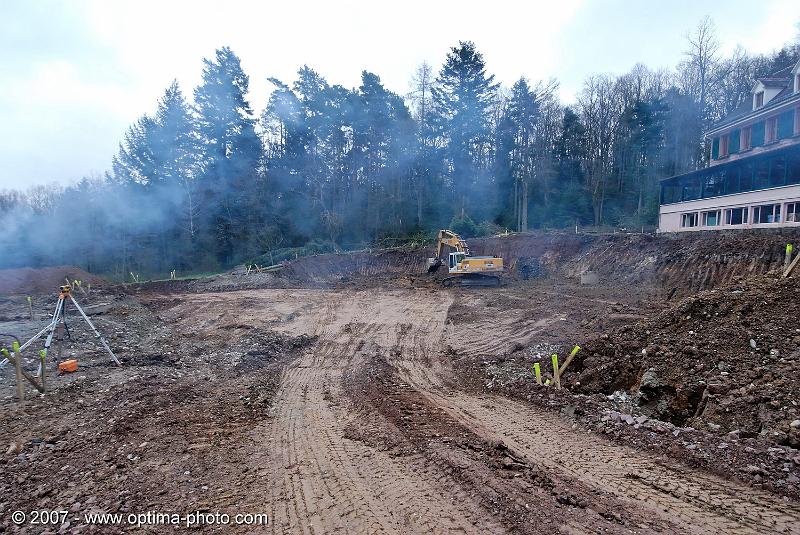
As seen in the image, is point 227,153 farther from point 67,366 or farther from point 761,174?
point 761,174

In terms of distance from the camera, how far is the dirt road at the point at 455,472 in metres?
3.62

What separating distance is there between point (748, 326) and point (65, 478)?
9.29 m

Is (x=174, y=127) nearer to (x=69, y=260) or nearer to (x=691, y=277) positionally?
(x=69, y=260)

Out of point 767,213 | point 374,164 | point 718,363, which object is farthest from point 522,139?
point 718,363

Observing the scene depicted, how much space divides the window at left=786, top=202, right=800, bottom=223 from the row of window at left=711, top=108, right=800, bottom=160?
4.46 meters

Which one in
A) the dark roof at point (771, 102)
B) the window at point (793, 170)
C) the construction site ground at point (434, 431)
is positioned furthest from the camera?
the dark roof at point (771, 102)

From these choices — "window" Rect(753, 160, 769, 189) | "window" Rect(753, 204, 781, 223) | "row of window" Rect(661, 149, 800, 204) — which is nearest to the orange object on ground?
"window" Rect(753, 204, 781, 223)

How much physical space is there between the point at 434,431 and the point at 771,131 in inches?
996

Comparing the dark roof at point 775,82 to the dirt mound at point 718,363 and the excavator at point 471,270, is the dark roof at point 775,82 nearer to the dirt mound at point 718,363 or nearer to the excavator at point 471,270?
the excavator at point 471,270

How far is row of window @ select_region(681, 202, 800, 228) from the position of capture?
56.6 ft

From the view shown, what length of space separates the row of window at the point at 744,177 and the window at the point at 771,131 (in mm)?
2151

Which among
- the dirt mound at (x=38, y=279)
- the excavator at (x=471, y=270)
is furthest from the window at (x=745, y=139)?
the dirt mound at (x=38, y=279)

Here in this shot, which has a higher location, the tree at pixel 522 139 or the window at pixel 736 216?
the tree at pixel 522 139

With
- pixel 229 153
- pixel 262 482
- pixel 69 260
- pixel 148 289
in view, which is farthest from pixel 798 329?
pixel 69 260
